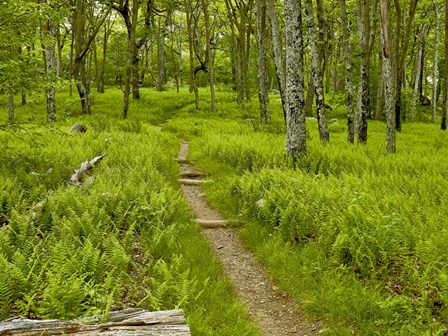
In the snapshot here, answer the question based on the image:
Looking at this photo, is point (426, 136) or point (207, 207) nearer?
point (207, 207)

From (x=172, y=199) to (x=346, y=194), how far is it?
3496mm

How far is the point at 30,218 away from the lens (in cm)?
597

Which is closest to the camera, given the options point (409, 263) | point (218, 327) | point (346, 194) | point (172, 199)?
point (218, 327)

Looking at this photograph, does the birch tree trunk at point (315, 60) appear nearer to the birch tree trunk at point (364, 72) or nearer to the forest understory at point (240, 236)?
the birch tree trunk at point (364, 72)

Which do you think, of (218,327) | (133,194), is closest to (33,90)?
(133,194)

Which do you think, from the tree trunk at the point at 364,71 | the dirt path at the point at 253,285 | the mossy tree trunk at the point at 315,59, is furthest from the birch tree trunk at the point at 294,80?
the tree trunk at the point at 364,71

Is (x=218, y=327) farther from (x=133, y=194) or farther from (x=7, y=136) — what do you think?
(x=7, y=136)

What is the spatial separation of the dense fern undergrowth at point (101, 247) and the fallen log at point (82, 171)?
0.56ft

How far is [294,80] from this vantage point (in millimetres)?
10086

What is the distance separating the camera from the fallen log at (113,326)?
9.89 feet

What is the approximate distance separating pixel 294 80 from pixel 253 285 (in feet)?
20.6

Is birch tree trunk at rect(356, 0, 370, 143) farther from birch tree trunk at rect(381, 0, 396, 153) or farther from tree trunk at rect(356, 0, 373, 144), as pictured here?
birch tree trunk at rect(381, 0, 396, 153)

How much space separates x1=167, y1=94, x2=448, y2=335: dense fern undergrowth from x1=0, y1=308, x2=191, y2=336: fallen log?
2039 millimetres

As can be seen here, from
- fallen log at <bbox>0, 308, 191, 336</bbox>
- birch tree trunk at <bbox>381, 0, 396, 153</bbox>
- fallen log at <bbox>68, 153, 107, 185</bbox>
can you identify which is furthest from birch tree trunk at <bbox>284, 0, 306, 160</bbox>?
fallen log at <bbox>0, 308, 191, 336</bbox>
